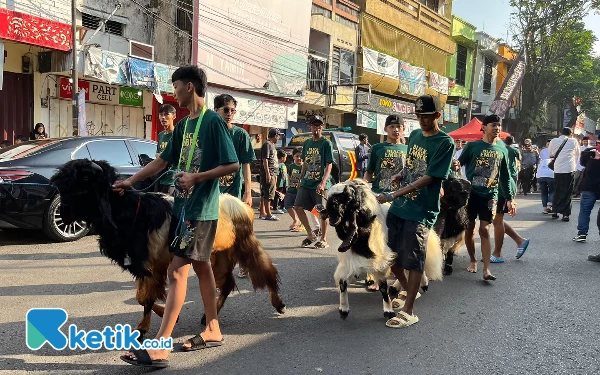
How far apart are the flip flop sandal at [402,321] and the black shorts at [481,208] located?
7.53 ft

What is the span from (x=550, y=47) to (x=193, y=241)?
117 ft

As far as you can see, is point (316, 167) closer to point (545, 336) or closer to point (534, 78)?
point (545, 336)

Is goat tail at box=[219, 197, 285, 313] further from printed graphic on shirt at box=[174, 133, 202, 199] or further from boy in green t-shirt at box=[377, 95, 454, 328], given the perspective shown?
boy in green t-shirt at box=[377, 95, 454, 328]

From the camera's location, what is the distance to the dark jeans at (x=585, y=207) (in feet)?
28.2

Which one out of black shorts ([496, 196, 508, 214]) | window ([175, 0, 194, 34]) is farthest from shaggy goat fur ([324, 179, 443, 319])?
window ([175, 0, 194, 34])

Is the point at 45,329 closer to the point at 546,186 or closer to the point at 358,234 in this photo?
the point at 358,234

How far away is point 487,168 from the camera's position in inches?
239

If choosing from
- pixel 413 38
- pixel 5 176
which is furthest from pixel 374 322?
pixel 413 38

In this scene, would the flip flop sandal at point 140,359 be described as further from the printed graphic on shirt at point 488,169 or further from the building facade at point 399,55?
the building facade at point 399,55

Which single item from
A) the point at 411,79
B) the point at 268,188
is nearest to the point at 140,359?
the point at 268,188

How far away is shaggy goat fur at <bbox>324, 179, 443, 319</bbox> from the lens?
14.1 ft

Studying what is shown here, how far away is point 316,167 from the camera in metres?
7.55

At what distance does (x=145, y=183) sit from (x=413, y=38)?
26.1 metres

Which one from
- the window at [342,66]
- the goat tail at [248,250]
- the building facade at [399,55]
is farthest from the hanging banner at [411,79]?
the goat tail at [248,250]
